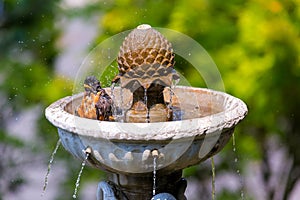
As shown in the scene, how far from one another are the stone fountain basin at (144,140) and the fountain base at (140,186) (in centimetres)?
19

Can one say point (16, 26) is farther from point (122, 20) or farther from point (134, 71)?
point (134, 71)

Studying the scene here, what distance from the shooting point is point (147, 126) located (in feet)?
8.38

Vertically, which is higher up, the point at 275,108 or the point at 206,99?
the point at 206,99

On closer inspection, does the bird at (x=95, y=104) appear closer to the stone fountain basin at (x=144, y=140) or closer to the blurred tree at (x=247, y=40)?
the stone fountain basin at (x=144, y=140)

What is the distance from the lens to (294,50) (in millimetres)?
4348

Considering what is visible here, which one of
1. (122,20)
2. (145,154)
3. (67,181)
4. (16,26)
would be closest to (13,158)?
(67,181)

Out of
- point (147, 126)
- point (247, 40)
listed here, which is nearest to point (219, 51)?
point (247, 40)

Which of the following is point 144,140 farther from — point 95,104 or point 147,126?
point 95,104

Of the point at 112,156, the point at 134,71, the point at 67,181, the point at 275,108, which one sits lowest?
the point at 67,181

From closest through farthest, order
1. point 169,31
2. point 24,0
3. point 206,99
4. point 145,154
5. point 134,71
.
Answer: point 145,154, point 134,71, point 206,99, point 169,31, point 24,0

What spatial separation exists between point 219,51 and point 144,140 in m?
2.29

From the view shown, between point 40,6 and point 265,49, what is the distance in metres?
2.50

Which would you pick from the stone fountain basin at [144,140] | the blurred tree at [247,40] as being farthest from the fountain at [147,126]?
the blurred tree at [247,40]

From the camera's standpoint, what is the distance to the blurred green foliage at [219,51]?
14.4ft
